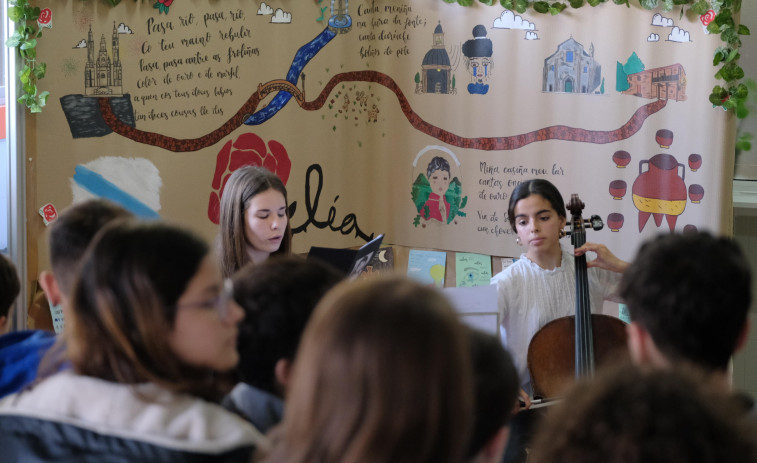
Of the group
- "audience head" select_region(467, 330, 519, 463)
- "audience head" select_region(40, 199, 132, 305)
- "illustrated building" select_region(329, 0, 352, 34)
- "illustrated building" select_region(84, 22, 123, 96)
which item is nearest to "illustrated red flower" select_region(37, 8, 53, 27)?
"illustrated building" select_region(84, 22, 123, 96)

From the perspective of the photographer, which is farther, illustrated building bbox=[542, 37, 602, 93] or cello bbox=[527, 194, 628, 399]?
illustrated building bbox=[542, 37, 602, 93]

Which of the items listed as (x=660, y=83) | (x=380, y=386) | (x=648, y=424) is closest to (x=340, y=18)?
(x=660, y=83)

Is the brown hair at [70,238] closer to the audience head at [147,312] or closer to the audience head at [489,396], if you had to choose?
the audience head at [147,312]

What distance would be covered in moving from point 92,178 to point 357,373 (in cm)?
219

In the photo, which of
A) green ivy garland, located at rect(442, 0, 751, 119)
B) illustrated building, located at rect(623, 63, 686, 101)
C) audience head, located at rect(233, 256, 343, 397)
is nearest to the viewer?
audience head, located at rect(233, 256, 343, 397)

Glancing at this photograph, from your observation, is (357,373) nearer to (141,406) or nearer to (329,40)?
(141,406)

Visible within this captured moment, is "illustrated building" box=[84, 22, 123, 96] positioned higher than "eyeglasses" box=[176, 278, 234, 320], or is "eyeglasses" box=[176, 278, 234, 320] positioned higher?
"illustrated building" box=[84, 22, 123, 96]

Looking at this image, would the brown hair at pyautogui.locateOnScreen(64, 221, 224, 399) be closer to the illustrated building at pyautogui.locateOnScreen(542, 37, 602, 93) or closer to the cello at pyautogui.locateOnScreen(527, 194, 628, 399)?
the cello at pyautogui.locateOnScreen(527, 194, 628, 399)

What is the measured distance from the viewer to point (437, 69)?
3.34m

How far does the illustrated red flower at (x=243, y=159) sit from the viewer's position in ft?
9.89

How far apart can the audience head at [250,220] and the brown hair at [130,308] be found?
4.26 feet

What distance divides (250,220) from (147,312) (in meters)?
1.38

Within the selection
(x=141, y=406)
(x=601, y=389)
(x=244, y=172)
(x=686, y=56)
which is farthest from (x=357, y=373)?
(x=686, y=56)

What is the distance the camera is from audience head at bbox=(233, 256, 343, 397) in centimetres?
121
